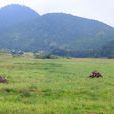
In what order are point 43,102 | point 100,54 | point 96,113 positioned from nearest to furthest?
1. point 96,113
2. point 43,102
3. point 100,54

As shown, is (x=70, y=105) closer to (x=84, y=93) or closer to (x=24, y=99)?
(x=24, y=99)

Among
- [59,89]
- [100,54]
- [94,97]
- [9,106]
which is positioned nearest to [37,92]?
[59,89]

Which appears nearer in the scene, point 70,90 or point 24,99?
point 24,99

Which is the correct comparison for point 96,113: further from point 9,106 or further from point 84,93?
point 84,93

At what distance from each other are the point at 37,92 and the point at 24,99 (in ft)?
9.78

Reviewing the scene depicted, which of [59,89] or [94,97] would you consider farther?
[59,89]

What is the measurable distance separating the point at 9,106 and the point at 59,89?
702 centimetres

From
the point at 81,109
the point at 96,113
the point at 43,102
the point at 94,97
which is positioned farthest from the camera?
the point at 94,97

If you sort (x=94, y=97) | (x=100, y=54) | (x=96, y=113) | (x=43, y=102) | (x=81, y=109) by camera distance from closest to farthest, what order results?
(x=96, y=113)
(x=81, y=109)
(x=43, y=102)
(x=94, y=97)
(x=100, y=54)

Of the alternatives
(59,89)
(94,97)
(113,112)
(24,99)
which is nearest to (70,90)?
(59,89)

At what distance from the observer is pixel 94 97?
24469mm

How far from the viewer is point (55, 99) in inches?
918

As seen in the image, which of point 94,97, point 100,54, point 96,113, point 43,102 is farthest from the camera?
point 100,54

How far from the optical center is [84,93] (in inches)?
1013
